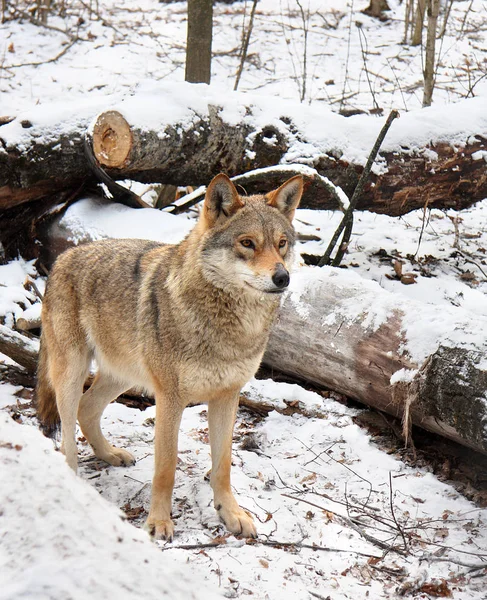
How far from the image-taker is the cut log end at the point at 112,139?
6605 mm

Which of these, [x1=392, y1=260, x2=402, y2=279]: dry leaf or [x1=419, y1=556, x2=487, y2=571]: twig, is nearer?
[x1=419, y1=556, x2=487, y2=571]: twig

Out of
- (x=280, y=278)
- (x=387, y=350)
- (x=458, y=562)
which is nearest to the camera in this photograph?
(x=458, y=562)

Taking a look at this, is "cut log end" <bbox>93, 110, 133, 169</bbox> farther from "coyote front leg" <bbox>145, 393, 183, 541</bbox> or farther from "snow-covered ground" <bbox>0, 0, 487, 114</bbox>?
"snow-covered ground" <bbox>0, 0, 487, 114</bbox>

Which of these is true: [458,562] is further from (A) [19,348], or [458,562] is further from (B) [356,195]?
(B) [356,195]

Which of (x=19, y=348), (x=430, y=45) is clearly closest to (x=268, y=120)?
(x=430, y=45)

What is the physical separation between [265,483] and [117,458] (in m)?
1.09

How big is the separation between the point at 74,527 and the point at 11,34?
14.9 m

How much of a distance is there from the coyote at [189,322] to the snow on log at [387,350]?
1.20 meters

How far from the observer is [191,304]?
395 centimetres

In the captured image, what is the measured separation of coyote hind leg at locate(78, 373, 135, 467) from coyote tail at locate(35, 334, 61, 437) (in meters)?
0.20

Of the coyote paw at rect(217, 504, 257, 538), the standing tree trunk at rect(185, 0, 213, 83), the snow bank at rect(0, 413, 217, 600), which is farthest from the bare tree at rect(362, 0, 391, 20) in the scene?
the snow bank at rect(0, 413, 217, 600)

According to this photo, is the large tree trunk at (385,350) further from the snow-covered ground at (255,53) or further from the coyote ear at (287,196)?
the snow-covered ground at (255,53)

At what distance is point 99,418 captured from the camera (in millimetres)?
4754

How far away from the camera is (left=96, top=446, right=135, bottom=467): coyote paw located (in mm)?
4707
